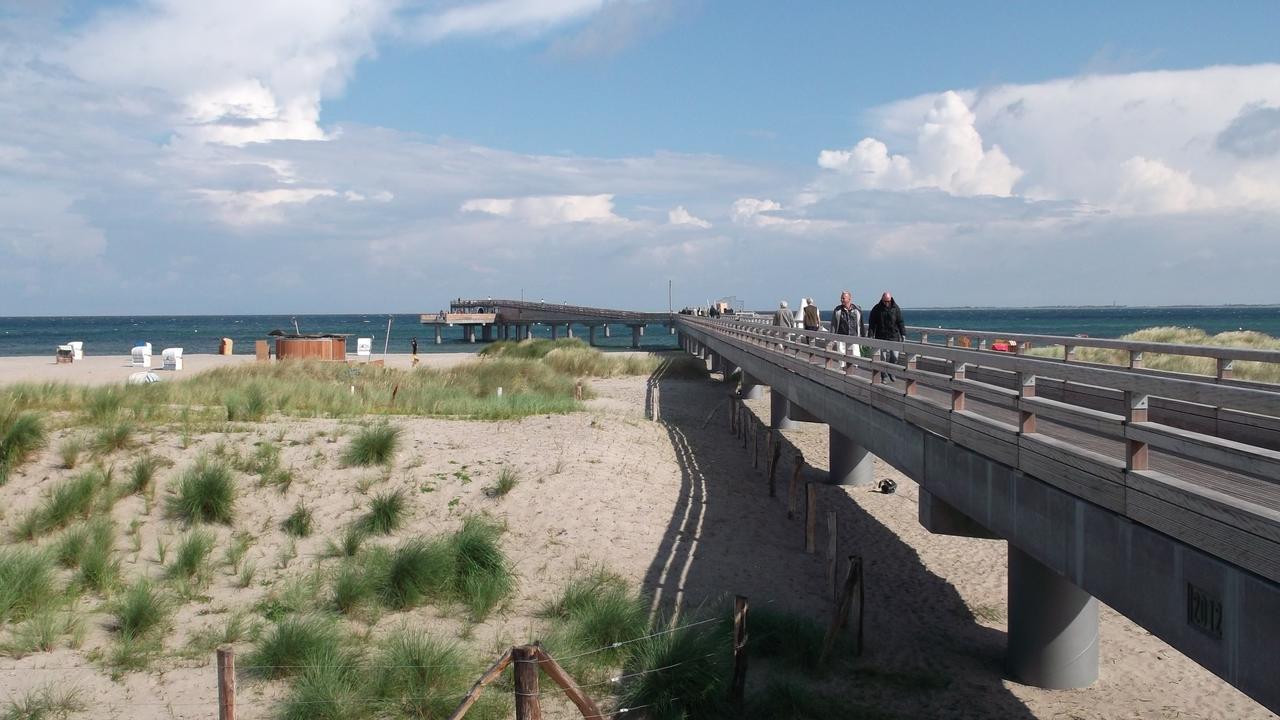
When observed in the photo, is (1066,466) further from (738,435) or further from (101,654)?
(738,435)

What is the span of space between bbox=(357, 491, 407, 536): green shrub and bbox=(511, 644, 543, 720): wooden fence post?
8.01m

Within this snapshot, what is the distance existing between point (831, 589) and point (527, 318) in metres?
86.7

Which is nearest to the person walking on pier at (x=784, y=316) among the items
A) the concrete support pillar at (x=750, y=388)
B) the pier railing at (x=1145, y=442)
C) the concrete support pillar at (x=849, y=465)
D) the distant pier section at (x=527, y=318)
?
the concrete support pillar at (x=750, y=388)

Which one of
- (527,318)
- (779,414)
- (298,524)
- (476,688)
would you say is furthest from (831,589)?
(527,318)

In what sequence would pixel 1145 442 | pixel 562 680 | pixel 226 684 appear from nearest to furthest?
1. pixel 1145 442
2. pixel 562 680
3. pixel 226 684

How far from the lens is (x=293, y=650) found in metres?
9.92

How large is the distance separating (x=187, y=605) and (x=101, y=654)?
5.15 ft

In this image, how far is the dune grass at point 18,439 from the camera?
15.6 metres

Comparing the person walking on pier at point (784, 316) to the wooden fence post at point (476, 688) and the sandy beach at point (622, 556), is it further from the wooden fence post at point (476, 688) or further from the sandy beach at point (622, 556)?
the wooden fence post at point (476, 688)

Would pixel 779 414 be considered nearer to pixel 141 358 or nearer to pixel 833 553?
pixel 833 553

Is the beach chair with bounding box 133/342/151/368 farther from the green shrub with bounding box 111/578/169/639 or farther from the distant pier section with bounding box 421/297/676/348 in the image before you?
the distant pier section with bounding box 421/297/676/348

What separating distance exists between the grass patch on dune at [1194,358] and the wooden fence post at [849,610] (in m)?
8.73

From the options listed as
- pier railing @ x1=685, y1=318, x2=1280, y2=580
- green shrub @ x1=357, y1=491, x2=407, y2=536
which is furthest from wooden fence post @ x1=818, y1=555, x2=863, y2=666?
green shrub @ x1=357, y1=491, x2=407, y2=536

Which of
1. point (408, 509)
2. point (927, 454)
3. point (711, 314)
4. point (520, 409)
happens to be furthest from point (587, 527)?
point (711, 314)
